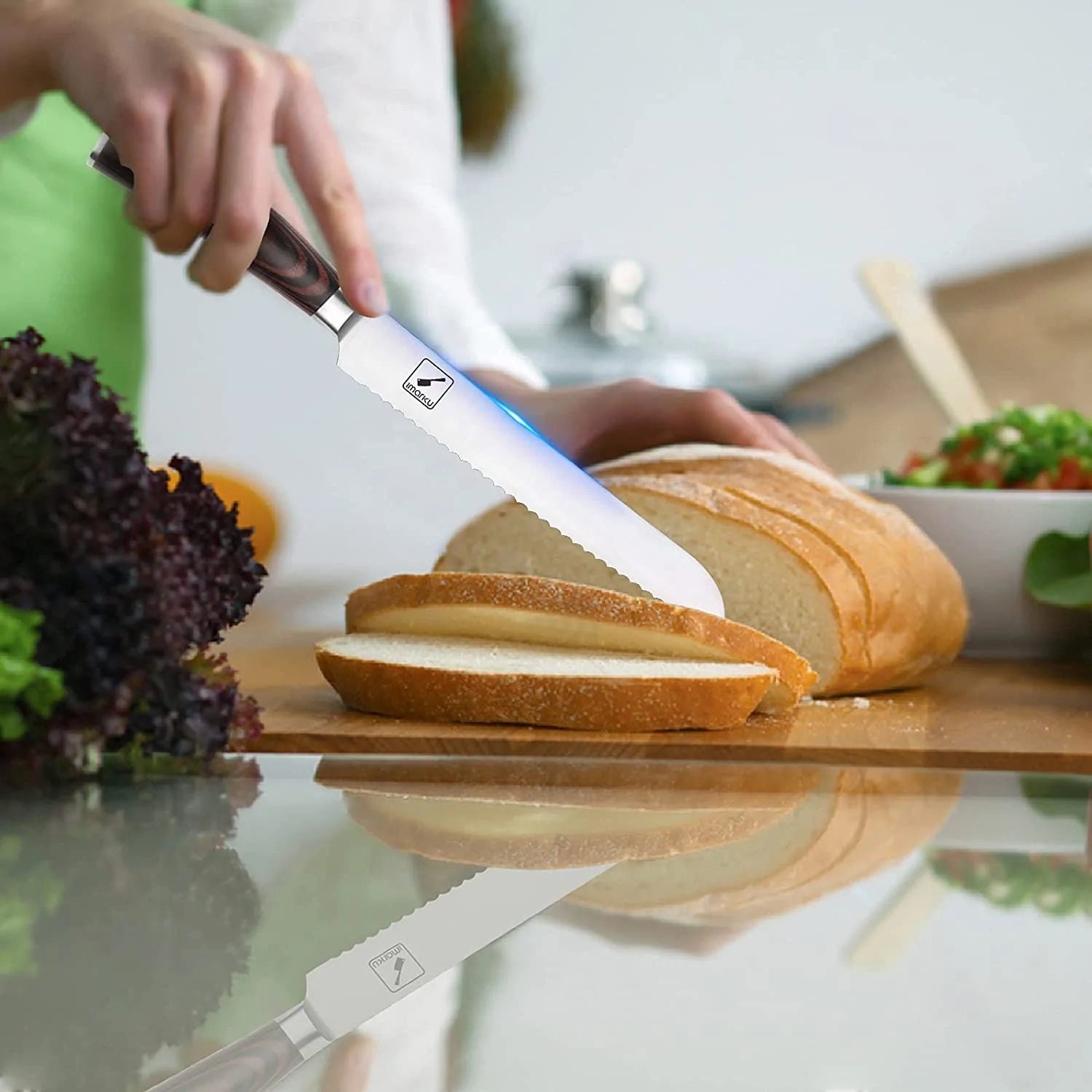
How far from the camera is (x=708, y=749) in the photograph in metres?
1.29

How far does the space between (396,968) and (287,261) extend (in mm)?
805

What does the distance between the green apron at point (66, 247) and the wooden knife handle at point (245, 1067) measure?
1.77 meters

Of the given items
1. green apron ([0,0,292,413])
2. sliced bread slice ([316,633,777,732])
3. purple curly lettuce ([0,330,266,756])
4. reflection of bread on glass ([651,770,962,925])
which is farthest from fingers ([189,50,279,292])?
green apron ([0,0,292,413])

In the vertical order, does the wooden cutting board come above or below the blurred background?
above

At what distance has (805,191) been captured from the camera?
209 inches

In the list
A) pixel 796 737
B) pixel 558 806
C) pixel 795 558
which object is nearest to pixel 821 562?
pixel 795 558

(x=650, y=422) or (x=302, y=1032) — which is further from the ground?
(x=302, y=1032)

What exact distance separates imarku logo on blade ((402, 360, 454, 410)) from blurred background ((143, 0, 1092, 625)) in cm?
366

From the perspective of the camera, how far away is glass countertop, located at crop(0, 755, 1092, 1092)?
0.66 meters

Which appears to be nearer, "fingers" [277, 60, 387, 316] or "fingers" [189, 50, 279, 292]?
"fingers" [189, 50, 279, 292]

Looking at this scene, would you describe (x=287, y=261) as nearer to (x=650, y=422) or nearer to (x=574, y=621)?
(x=574, y=621)

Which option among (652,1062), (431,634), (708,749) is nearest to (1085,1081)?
(652,1062)

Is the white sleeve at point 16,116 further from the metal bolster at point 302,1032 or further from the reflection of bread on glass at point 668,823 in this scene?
the metal bolster at point 302,1032

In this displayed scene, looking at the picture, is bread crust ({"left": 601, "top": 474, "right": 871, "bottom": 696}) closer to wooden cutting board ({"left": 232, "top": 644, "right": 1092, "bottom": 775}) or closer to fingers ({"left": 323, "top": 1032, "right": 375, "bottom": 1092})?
wooden cutting board ({"left": 232, "top": 644, "right": 1092, "bottom": 775})
